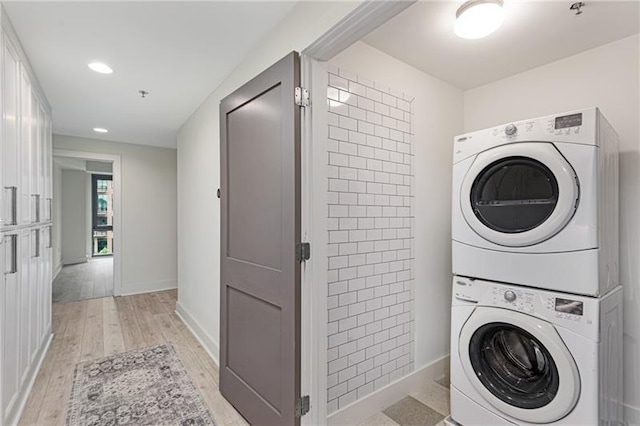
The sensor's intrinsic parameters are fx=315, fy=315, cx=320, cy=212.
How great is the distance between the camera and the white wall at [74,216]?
7.33 metres

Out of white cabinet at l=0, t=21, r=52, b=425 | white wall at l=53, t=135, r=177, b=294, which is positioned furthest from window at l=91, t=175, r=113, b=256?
white cabinet at l=0, t=21, r=52, b=425

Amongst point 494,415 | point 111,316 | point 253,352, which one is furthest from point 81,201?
point 494,415

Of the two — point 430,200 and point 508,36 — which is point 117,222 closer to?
point 430,200

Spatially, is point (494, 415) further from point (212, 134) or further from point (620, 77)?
point (212, 134)

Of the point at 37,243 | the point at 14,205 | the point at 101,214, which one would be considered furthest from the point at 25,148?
the point at 101,214

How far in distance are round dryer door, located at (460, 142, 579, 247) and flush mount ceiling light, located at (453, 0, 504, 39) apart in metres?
0.62

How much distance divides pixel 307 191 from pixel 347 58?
3.04ft

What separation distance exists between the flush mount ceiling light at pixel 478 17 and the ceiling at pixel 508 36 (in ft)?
0.26

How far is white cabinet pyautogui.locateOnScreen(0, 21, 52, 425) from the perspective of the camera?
67.1 inches

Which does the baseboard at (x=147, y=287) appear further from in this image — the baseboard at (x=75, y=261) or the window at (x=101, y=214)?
the window at (x=101, y=214)

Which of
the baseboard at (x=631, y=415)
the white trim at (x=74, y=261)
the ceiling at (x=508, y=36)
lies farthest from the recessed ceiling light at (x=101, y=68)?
the white trim at (x=74, y=261)

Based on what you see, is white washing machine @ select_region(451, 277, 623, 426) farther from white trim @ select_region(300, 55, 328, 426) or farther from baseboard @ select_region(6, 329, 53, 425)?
baseboard @ select_region(6, 329, 53, 425)

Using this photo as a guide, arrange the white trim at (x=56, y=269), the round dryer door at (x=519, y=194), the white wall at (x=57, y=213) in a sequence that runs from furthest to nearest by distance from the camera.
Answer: the white wall at (x=57, y=213)
the white trim at (x=56, y=269)
the round dryer door at (x=519, y=194)

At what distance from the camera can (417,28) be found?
1.85 m
